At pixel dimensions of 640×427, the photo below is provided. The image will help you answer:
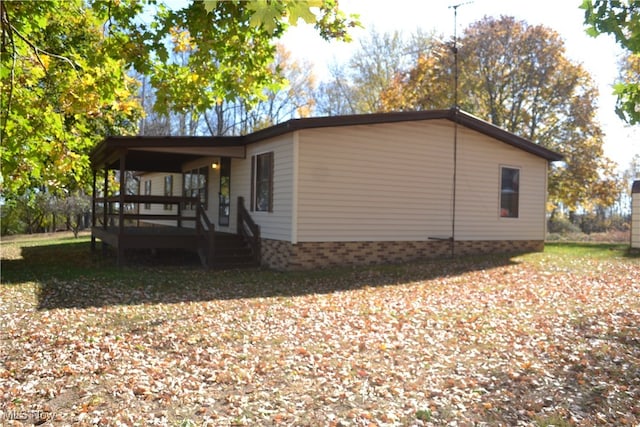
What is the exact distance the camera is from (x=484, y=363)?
5016 millimetres

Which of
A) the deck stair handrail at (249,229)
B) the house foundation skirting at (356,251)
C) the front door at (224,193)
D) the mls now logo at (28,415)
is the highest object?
the front door at (224,193)

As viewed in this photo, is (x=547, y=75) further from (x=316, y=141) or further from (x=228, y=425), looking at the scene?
(x=228, y=425)

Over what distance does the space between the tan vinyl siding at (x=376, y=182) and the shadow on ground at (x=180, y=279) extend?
3.21 feet

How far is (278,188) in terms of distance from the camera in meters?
11.6

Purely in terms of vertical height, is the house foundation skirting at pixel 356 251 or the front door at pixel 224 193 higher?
the front door at pixel 224 193

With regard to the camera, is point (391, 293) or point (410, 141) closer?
point (391, 293)

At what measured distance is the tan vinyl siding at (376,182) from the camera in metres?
11.1

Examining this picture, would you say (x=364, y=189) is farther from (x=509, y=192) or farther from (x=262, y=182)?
(x=509, y=192)

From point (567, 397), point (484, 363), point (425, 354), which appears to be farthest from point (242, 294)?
point (567, 397)

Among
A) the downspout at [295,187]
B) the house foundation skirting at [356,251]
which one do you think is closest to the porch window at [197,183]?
the house foundation skirting at [356,251]

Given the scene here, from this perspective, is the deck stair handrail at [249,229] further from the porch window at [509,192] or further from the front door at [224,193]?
the porch window at [509,192]

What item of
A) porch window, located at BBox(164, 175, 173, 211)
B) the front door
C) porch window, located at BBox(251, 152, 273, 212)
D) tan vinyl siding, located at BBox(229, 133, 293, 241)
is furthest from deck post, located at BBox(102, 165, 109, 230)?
porch window, located at BBox(164, 175, 173, 211)

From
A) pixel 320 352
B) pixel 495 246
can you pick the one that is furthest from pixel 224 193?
pixel 320 352

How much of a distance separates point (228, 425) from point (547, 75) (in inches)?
916
